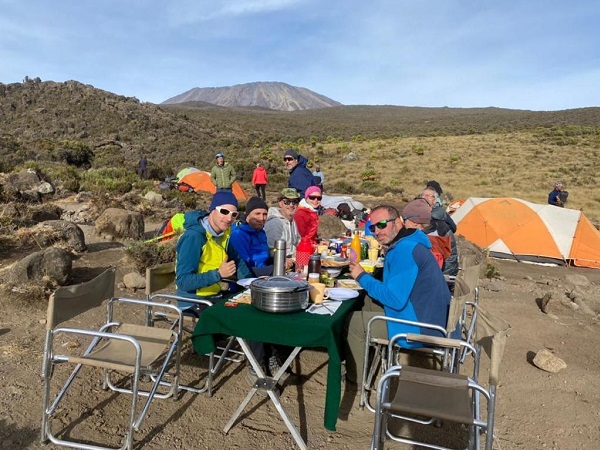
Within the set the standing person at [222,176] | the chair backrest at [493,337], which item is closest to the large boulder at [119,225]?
the standing person at [222,176]

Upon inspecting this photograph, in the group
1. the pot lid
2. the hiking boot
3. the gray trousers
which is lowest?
the hiking boot

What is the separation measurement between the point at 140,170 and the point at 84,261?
13.8m

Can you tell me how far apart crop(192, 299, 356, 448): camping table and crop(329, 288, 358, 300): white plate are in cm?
15

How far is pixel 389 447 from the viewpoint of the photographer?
9.66 feet

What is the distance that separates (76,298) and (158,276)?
70 cm

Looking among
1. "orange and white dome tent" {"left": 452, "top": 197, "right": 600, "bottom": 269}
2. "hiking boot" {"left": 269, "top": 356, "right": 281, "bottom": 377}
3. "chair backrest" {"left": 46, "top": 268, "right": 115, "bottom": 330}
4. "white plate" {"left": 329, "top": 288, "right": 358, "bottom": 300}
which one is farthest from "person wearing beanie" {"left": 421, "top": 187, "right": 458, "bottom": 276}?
"orange and white dome tent" {"left": 452, "top": 197, "right": 600, "bottom": 269}

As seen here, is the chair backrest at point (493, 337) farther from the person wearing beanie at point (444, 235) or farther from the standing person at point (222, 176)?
the standing person at point (222, 176)

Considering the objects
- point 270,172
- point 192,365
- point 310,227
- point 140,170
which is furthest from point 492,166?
point 192,365

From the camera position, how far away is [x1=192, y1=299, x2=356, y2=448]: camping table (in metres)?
2.54

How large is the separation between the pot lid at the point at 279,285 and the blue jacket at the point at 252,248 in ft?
3.87

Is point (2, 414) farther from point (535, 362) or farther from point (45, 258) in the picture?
point (535, 362)

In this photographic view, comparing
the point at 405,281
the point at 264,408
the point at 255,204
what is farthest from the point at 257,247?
the point at 405,281

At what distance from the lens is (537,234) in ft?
29.9

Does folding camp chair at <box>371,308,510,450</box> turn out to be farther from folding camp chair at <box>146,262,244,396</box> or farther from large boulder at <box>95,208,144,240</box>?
large boulder at <box>95,208,144,240</box>
